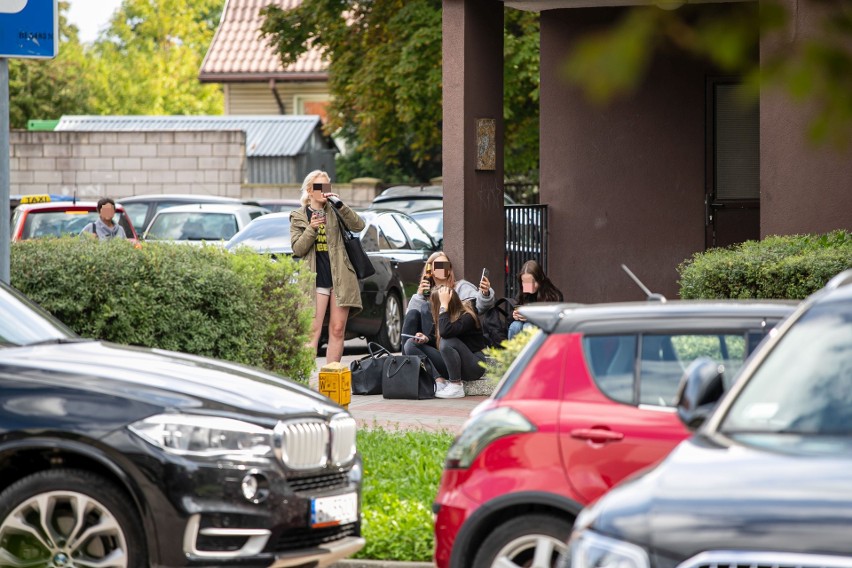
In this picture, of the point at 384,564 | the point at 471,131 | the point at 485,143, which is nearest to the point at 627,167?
the point at 485,143

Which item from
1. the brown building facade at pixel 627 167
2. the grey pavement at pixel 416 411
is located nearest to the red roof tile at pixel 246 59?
the brown building facade at pixel 627 167

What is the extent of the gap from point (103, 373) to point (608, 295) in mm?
10854

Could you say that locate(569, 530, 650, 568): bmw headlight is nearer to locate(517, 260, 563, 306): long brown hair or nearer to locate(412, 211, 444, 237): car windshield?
locate(517, 260, 563, 306): long brown hair

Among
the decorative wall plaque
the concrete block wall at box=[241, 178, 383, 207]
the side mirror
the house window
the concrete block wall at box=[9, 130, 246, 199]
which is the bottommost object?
the side mirror

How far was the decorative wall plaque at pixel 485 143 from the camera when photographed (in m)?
14.3

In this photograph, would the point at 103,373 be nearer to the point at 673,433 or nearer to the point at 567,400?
the point at 567,400

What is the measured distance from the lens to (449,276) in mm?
12938

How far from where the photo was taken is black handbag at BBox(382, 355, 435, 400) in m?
12.5

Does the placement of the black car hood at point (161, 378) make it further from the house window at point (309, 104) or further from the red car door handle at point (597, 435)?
the house window at point (309, 104)

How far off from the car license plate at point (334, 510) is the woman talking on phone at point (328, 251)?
6.33 metres

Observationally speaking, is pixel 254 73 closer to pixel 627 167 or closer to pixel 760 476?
pixel 627 167

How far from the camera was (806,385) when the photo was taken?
15.1 ft

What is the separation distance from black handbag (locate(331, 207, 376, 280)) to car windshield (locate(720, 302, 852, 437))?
8167 millimetres

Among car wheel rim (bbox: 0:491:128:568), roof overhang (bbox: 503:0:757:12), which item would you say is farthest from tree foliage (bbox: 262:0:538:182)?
car wheel rim (bbox: 0:491:128:568)
